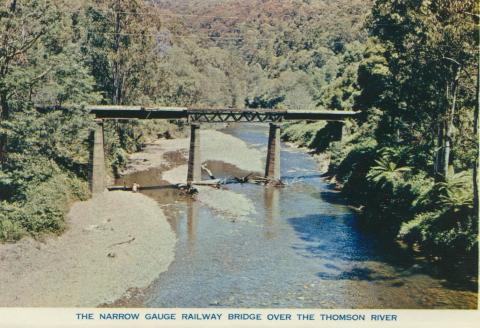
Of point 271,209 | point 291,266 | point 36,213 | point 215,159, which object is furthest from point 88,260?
point 215,159

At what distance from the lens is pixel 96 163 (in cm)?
4447

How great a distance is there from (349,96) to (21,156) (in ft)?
172

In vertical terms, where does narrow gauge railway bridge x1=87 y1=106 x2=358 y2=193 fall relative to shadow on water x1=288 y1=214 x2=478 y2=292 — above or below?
above

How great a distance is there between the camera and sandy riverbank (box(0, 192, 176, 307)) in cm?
2361

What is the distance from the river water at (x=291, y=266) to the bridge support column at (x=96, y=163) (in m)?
6.10

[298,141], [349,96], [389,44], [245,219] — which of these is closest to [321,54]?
[298,141]

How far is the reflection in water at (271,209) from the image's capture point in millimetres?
35438

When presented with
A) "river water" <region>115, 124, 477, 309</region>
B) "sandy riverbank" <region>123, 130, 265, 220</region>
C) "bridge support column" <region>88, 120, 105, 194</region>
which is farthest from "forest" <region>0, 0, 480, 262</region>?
"sandy riverbank" <region>123, 130, 265, 220</region>

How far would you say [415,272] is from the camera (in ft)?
89.7

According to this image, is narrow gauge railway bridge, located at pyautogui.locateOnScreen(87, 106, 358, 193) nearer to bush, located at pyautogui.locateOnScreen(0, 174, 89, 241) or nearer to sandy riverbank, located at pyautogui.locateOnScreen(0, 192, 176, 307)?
bush, located at pyautogui.locateOnScreen(0, 174, 89, 241)

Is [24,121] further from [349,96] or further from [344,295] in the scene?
[349,96]

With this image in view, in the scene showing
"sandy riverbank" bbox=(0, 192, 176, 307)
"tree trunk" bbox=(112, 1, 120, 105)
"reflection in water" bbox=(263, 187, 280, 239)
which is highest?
"tree trunk" bbox=(112, 1, 120, 105)

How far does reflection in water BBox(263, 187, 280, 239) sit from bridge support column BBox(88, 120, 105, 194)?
14.6 metres

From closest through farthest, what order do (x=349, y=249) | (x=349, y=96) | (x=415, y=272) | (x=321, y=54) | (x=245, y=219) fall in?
(x=415, y=272) → (x=349, y=249) → (x=245, y=219) → (x=349, y=96) → (x=321, y=54)
